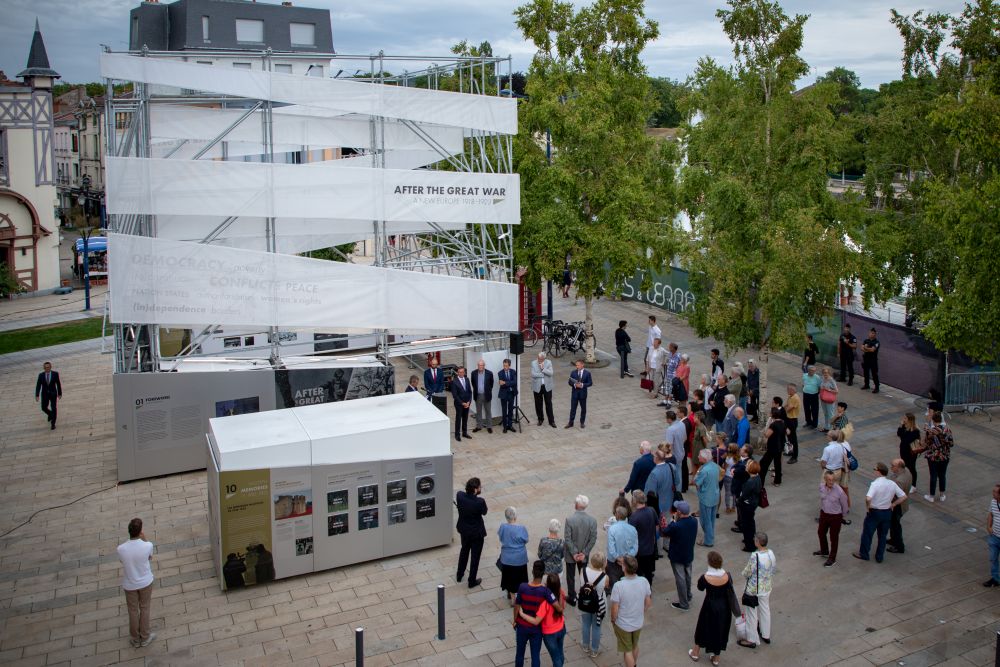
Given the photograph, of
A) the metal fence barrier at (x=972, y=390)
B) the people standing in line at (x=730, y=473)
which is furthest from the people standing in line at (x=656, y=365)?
the people standing in line at (x=730, y=473)

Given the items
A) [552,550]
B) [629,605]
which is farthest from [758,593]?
[552,550]

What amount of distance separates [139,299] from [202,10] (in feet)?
120

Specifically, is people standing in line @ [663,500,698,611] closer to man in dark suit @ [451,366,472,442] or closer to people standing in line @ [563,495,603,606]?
people standing in line @ [563,495,603,606]

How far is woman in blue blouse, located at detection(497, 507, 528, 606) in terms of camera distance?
420 inches

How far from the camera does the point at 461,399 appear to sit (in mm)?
17516

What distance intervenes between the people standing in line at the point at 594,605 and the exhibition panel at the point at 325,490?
3242 millimetres

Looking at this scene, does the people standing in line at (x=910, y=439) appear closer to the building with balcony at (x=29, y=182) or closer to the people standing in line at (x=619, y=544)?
the people standing in line at (x=619, y=544)

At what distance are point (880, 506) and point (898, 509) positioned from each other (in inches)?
26.5

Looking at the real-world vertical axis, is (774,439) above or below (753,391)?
below

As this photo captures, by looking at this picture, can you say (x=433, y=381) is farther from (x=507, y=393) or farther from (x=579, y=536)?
(x=579, y=536)

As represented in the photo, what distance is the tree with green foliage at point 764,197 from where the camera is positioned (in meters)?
16.5

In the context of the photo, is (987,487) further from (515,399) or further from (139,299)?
(139,299)

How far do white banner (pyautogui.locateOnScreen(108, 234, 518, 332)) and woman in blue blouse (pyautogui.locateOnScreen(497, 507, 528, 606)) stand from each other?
7.84 metres

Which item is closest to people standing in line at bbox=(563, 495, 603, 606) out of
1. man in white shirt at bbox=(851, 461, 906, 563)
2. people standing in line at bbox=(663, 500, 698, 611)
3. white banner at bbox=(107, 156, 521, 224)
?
people standing in line at bbox=(663, 500, 698, 611)
